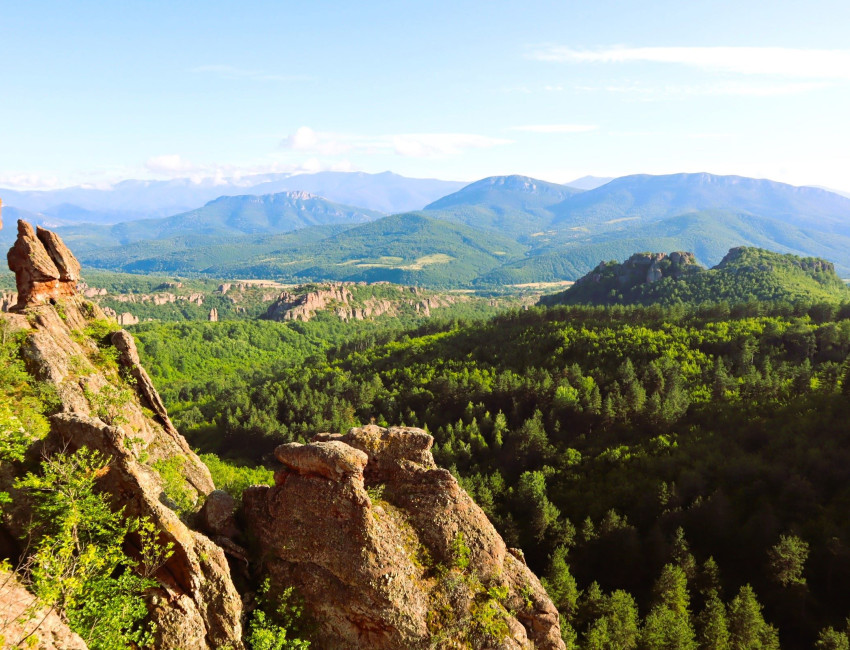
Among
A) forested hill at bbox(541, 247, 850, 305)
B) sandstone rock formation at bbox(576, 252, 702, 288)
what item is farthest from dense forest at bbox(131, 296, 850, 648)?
sandstone rock formation at bbox(576, 252, 702, 288)

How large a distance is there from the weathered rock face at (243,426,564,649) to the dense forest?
17.2 meters

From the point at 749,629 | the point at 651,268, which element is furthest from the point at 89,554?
the point at 651,268

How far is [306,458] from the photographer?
2284cm

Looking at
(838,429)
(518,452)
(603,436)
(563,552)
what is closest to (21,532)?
(563,552)

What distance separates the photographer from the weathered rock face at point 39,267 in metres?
39.4

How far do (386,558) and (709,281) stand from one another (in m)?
166

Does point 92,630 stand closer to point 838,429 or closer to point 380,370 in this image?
point 838,429

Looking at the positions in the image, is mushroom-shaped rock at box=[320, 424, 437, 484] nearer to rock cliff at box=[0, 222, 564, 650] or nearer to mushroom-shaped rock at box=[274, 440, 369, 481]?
rock cliff at box=[0, 222, 564, 650]

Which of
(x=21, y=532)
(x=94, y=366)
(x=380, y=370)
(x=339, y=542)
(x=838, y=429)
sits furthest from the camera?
(x=380, y=370)

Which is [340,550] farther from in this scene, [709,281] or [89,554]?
[709,281]

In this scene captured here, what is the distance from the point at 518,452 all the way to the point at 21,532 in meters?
55.2

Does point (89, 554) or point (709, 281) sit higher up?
point (89, 554)

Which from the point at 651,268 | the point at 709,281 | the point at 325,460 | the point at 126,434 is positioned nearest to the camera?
the point at 325,460

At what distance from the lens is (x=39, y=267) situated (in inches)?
1558
